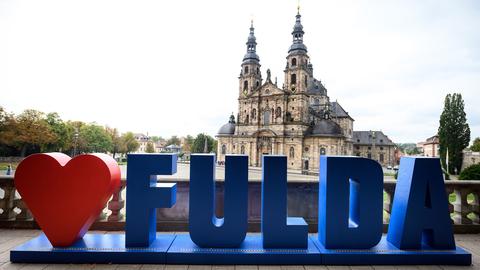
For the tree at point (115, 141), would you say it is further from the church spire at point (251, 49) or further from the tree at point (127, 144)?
the church spire at point (251, 49)

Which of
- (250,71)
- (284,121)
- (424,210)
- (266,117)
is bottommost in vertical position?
(424,210)

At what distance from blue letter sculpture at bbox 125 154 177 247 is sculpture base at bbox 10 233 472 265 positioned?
0.80 feet

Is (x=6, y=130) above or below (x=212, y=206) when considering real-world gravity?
above

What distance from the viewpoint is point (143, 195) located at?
14.5ft

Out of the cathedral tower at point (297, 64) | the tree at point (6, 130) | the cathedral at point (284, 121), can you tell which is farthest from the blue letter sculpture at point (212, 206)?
the cathedral tower at point (297, 64)

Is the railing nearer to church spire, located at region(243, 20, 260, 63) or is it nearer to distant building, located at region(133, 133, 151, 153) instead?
church spire, located at region(243, 20, 260, 63)

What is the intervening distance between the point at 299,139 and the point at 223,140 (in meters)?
17.7

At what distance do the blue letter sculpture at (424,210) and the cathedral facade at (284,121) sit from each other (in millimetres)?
41008

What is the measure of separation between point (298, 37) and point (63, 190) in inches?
2178

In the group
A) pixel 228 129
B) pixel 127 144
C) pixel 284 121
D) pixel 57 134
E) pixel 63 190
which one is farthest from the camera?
pixel 127 144

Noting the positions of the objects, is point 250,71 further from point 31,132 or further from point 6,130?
point 6,130

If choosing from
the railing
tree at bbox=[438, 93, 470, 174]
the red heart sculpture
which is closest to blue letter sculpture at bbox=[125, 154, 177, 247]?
the red heart sculpture

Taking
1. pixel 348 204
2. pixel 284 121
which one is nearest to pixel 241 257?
pixel 348 204

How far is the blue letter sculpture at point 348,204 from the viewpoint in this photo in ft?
14.5
